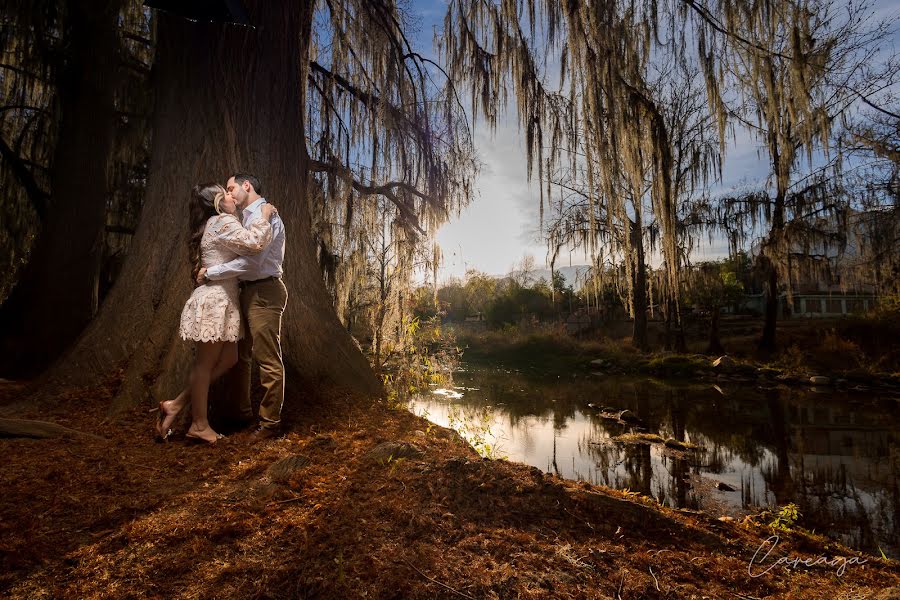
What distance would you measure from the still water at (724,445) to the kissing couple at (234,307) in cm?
163

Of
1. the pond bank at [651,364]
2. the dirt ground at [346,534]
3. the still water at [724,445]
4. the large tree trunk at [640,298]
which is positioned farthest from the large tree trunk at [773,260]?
Answer: the dirt ground at [346,534]

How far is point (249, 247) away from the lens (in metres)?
2.29

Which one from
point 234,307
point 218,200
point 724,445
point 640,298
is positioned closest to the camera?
point 234,307

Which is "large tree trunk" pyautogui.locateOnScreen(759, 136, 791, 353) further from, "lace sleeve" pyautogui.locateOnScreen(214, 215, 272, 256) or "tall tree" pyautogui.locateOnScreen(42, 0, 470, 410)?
"lace sleeve" pyautogui.locateOnScreen(214, 215, 272, 256)

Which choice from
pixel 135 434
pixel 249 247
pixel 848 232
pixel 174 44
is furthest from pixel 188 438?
pixel 848 232

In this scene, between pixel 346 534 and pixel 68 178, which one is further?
pixel 68 178

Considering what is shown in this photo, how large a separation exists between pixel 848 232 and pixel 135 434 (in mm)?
14801

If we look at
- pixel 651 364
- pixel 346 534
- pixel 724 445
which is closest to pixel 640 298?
pixel 651 364

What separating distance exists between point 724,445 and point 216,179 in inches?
227

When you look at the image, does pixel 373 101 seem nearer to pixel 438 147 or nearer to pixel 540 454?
pixel 438 147

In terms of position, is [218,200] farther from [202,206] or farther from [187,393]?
[187,393]

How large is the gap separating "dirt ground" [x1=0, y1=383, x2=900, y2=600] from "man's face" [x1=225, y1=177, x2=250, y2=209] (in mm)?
1356

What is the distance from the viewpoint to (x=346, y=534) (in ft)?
4.80

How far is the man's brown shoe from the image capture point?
2.35 meters
